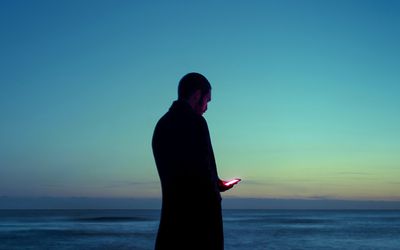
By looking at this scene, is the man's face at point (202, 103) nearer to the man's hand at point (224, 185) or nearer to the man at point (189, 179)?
the man at point (189, 179)

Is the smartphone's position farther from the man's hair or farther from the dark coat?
the man's hair

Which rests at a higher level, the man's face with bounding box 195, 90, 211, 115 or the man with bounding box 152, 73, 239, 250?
the man's face with bounding box 195, 90, 211, 115

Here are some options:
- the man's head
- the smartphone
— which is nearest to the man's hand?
the smartphone

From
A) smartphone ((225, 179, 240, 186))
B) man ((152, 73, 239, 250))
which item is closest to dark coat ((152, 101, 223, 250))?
man ((152, 73, 239, 250))

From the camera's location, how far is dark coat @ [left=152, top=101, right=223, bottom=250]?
2178mm

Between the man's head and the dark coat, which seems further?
the man's head

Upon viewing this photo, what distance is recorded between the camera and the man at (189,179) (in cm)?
218

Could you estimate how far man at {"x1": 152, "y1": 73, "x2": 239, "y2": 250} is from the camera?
7.15 ft

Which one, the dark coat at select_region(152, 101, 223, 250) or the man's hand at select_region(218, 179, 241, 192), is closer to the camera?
the dark coat at select_region(152, 101, 223, 250)

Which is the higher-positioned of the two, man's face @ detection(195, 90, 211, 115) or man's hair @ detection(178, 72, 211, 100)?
man's hair @ detection(178, 72, 211, 100)

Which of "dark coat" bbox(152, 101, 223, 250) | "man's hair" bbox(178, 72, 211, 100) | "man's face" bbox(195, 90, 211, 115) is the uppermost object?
"man's hair" bbox(178, 72, 211, 100)

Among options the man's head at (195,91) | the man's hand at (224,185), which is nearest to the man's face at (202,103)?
the man's head at (195,91)

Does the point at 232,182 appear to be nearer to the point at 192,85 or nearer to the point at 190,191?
the point at 190,191

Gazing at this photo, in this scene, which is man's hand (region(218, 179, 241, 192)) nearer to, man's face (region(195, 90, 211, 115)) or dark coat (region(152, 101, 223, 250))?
dark coat (region(152, 101, 223, 250))
